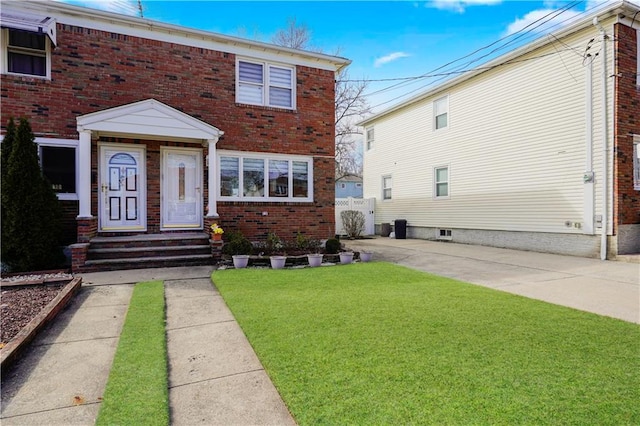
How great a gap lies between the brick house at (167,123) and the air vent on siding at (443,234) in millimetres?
6120

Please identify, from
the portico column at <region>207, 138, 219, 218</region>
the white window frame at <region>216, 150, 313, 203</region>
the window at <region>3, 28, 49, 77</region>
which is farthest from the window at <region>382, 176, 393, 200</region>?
the window at <region>3, 28, 49, 77</region>

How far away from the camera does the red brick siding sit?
9.45 m

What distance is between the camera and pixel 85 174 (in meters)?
7.77

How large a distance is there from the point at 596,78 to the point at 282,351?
11.2 m

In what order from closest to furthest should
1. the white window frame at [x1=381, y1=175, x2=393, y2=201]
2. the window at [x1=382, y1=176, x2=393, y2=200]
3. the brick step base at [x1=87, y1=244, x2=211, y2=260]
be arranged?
1. the brick step base at [x1=87, y1=244, x2=211, y2=260]
2. the white window frame at [x1=381, y1=175, x2=393, y2=201]
3. the window at [x1=382, y1=176, x2=393, y2=200]

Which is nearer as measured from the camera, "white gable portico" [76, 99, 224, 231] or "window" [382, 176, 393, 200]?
"white gable portico" [76, 99, 224, 231]

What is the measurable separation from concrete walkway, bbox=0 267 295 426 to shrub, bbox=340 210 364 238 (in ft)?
39.7

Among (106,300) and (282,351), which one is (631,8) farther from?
(106,300)

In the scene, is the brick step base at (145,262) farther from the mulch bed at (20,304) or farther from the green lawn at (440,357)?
the green lawn at (440,357)

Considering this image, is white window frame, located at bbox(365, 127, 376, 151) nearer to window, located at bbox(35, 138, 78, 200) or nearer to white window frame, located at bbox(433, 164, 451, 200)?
white window frame, located at bbox(433, 164, 451, 200)

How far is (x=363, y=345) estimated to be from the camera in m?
3.55

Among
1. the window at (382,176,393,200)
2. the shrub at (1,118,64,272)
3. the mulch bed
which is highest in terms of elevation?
the window at (382,176,393,200)

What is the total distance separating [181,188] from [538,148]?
10.6 m

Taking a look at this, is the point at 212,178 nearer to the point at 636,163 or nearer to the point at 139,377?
the point at 139,377
